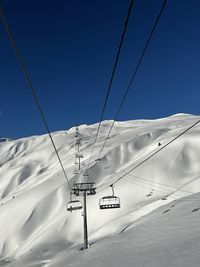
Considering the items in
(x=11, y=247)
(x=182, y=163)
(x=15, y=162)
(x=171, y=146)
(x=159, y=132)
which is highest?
Answer: (x=15, y=162)

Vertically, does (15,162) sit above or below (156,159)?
above

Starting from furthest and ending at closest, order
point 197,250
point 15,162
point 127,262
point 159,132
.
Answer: point 15,162, point 159,132, point 127,262, point 197,250

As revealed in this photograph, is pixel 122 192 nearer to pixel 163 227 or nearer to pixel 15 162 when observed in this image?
pixel 163 227

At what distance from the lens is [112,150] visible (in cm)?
9212

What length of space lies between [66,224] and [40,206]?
1414 centimetres

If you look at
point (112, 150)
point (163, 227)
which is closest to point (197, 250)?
point (163, 227)

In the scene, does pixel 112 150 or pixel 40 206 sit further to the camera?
pixel 112 150

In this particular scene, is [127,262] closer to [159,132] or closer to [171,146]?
[171,146]

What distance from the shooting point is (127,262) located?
60.8 feet

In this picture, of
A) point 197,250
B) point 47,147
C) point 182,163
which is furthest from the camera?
point 47,147

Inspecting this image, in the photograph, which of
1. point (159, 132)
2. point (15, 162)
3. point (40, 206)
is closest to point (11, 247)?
point (40, 206)

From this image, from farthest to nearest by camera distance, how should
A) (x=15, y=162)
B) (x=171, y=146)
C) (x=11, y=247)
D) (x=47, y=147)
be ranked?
(x=47, y=147)
(x=15, y=162)
(x=171, y=146)
(x=11, y=247)

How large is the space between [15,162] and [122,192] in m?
105

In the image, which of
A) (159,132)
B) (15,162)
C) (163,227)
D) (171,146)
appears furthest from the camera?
(15,162)
